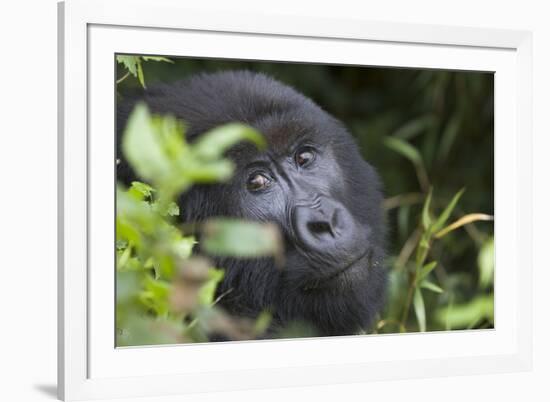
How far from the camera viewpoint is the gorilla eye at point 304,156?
272 cm

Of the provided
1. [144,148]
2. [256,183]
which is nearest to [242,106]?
[256,183]

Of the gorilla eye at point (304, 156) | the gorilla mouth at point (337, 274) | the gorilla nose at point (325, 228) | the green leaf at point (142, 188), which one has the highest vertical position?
the gorilla eye at point (304, 156)

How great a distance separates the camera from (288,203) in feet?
8.55

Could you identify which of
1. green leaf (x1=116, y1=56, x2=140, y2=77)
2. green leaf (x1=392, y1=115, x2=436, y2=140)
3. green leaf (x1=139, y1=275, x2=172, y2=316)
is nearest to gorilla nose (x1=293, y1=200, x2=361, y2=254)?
green leaf (x1=116, y1=56, x2=140, y2=77)

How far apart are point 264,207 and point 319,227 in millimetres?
235

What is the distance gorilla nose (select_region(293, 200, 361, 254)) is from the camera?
2463mm

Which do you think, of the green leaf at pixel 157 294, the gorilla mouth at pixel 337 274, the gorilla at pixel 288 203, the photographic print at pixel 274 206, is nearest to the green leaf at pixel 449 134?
the photographic print at pixel 274 206

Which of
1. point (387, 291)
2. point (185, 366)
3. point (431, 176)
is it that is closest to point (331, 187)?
point (387, 291)

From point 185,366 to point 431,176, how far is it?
2.60m

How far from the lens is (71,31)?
2.23 meters

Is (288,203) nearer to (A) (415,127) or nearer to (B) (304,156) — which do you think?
(B) (304,156)

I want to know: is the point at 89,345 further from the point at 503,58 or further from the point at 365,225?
the point at 503,58

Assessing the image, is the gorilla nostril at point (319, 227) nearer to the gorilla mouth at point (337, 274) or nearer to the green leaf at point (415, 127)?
the gorilla mouth at point (337, 274)

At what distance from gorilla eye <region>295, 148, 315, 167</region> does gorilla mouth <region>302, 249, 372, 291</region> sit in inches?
13.8
